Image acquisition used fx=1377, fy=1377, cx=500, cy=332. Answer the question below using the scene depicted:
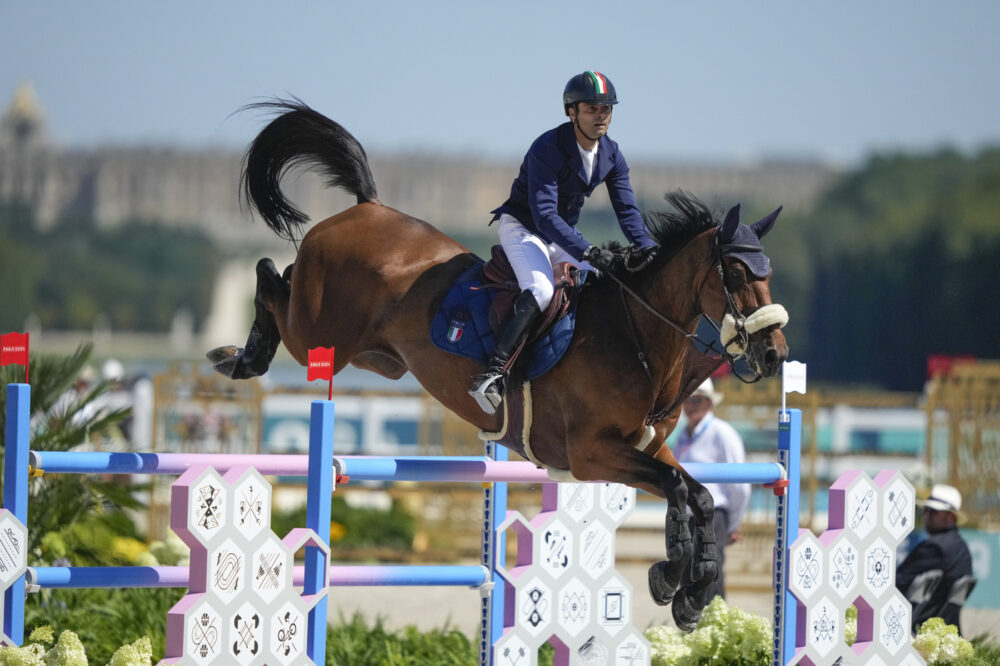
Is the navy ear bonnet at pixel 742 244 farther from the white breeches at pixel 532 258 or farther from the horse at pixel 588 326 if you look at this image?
the white breeches at pixel 532 258

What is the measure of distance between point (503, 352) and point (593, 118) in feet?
3.13

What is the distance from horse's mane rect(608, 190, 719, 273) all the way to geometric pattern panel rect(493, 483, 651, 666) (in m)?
0.91

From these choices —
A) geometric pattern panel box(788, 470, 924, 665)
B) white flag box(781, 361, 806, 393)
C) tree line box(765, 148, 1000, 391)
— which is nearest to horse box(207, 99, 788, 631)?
white flag box(781, 361, 806, 393)

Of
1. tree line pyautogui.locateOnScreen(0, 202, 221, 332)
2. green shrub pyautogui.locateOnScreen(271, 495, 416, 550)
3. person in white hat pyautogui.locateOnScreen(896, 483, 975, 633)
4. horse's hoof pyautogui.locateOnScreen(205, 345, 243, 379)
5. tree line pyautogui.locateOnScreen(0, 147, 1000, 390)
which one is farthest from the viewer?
tree line pyautogui.locateOnScreen(0, 202, 221, 332)

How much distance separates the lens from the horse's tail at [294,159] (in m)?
6.42

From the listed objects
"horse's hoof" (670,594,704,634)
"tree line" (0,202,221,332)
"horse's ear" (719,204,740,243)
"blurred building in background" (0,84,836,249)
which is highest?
"blurred building in background" (0,84,836,249)

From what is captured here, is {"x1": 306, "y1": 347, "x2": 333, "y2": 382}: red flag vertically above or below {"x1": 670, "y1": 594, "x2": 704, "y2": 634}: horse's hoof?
above

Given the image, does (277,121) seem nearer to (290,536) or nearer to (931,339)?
(290,536)

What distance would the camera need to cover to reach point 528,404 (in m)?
5.24

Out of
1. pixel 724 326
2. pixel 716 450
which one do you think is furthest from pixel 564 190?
pixel 716 450

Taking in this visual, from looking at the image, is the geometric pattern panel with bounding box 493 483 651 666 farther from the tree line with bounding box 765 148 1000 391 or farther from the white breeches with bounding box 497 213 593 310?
the tree line with bounding box 765 148 1000 391

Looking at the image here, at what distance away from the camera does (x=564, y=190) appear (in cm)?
539

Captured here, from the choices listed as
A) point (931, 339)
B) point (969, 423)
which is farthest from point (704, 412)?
point (931, 339)

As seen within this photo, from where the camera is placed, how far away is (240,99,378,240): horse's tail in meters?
6.42
